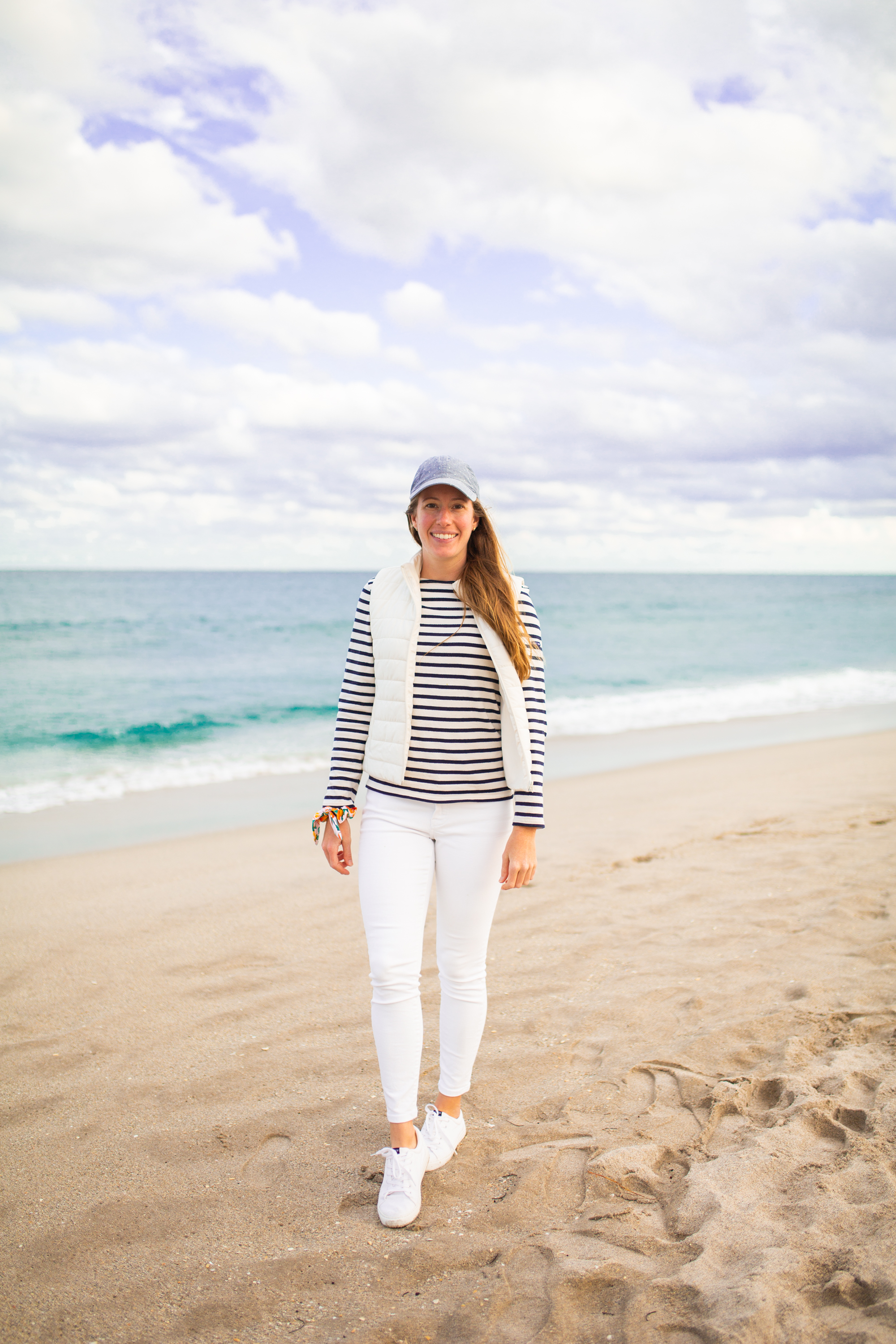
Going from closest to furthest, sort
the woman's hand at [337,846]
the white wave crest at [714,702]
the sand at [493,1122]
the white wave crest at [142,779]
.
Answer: the sand at [493,1122] < the woman's hand at [337,846] < the white wave crest at [142,779] < the white wave crest at [714,702]

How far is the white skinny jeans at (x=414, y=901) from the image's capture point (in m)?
2.45

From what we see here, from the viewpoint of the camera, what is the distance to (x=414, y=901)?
247 centimetres

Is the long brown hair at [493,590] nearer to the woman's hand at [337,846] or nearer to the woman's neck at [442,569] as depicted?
the woman's neck at [442,569]

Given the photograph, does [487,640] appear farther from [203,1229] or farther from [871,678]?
[871,678]

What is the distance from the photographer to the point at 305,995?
3869 mm

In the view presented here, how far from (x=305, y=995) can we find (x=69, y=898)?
235 centimetres

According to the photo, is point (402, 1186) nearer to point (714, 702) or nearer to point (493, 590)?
point (493, 590)

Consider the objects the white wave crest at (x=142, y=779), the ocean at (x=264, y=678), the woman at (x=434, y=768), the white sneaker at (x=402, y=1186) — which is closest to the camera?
the white sneaker at (x=402, y=1186)

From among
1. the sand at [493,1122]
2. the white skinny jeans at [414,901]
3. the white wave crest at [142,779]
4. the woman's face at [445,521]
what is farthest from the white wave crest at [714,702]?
the woman's face at [445,521]

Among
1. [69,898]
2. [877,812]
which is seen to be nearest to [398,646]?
[69,898]

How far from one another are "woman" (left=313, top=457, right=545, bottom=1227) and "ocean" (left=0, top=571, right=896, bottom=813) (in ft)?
24.2

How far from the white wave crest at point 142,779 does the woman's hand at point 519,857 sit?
743 centimetres

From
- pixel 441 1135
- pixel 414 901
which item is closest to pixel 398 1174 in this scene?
pixel 441 1135

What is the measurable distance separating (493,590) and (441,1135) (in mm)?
1766
